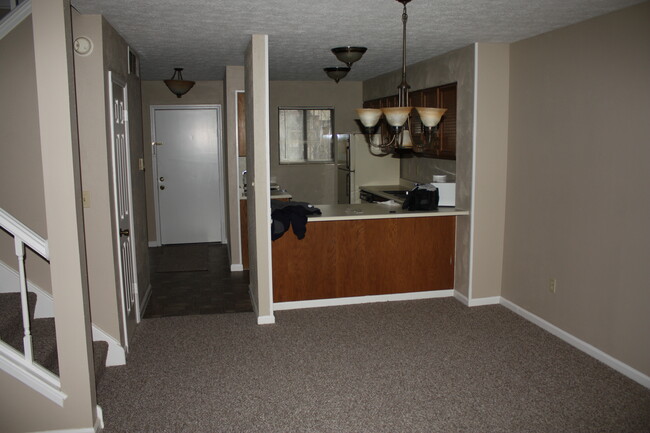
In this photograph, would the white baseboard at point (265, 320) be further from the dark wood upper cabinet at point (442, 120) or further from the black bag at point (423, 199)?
the dark wood upper cabinet at point (442, 120)

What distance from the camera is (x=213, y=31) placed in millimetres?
4137

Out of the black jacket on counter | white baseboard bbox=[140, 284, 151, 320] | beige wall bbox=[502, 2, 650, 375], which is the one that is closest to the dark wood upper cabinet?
beige wall bbox=[502, 2, 650, 375]

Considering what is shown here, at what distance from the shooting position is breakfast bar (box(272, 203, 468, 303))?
5.03 m

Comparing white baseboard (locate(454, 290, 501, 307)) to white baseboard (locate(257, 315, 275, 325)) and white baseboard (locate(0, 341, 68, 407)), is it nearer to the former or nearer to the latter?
white baseboard (locate(257, 315, 275, 325))

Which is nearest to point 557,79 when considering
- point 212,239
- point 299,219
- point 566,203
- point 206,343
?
point 566,203

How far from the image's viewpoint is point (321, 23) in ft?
12.7

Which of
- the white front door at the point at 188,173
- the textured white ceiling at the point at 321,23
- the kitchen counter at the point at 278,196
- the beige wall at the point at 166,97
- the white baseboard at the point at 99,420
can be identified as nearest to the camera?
the white baseboard at the point at 99,420

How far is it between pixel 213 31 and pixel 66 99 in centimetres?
178

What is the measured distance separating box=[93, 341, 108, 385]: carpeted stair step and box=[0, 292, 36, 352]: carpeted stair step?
450 mm

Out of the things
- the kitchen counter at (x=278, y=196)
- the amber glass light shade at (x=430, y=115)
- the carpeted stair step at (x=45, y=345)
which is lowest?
the carpeted stair step at (x=45, y=345)

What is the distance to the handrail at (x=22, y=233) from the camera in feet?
8.48

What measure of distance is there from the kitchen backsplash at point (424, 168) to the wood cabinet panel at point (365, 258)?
3.17 feet

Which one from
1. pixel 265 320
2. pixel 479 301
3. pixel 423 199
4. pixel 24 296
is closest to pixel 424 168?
pixel 423 199

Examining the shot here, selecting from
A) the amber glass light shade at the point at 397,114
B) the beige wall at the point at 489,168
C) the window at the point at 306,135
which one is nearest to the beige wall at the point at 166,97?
the window at the point at 306,135
